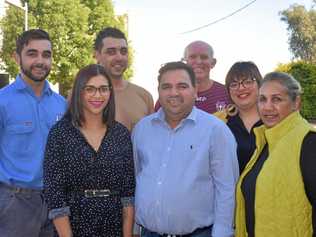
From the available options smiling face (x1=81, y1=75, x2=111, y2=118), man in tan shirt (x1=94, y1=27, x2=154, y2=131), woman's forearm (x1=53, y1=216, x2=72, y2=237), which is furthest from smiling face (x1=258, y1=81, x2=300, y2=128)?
man in tan shirt (x1=94, y1=27, x2=154, y2=131)

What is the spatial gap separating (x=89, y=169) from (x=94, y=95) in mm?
547

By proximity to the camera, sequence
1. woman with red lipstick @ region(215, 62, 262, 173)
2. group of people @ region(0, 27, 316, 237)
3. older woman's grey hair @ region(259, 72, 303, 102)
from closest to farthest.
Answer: group of people @ region(0, 27, 316, 237)
older woman's grey hair @ region(259, 72, 303, 102)
woman with red lipstick @ region(215, 62, 262, 173)

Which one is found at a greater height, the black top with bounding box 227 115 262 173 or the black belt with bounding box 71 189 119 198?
the black top with bounding box 227 115 262 173

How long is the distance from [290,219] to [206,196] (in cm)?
71

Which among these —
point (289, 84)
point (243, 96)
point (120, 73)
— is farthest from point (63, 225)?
point (120, 73)

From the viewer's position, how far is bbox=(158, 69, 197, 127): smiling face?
3.46 meters

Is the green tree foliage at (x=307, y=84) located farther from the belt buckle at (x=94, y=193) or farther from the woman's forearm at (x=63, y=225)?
the woman's forearm at (x=63, y=225)

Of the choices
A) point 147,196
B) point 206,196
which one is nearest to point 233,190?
point 206,196

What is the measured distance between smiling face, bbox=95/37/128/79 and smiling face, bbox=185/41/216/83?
0.81m

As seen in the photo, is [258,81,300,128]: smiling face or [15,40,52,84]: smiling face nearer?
[258,81,300,128]: smiling face

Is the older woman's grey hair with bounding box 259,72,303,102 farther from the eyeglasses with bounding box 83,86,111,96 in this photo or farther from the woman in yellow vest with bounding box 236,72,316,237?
the eyeglasses with bounding box 83,86,111,96

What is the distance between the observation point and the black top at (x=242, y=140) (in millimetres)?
3926

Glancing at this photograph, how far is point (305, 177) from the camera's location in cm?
273

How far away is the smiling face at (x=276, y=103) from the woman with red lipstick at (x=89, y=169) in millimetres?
1068
